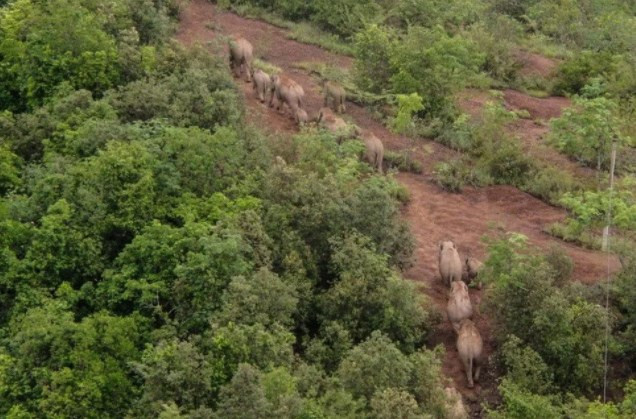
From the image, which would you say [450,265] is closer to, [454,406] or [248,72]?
[454,406]

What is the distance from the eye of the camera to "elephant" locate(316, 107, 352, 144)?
66.6 ft

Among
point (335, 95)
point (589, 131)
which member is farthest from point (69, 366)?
point (589, 131)

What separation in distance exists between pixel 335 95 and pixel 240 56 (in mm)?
2346

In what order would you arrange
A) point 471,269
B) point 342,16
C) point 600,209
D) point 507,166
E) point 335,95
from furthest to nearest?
1. point 342,16
2. point 335,95
3. point 507,166
4. point 600,209
5. point 471,269

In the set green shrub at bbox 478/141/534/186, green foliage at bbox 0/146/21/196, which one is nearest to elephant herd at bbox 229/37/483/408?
green shrub at bbox 478/141/534/186

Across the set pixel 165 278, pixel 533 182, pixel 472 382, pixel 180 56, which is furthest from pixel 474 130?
pixel 165 278

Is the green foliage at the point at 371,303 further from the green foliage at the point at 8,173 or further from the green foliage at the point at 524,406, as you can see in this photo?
the green foliage at the point at 8,173

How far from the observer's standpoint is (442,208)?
20.0 metres

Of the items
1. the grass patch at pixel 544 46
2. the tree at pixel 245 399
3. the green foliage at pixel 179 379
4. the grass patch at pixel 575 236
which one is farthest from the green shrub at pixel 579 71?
the tree at pixel 245 399

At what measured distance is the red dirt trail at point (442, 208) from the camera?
16.2m

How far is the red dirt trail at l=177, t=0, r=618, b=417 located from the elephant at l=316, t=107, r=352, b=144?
24.3 inches

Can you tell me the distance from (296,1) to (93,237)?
15.3 meters

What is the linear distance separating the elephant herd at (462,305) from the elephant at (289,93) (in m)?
5.70

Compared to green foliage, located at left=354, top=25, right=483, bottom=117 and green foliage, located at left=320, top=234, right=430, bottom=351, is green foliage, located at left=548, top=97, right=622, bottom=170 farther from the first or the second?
green foliage, located at left=320, top=234, right=430, bottom=351
